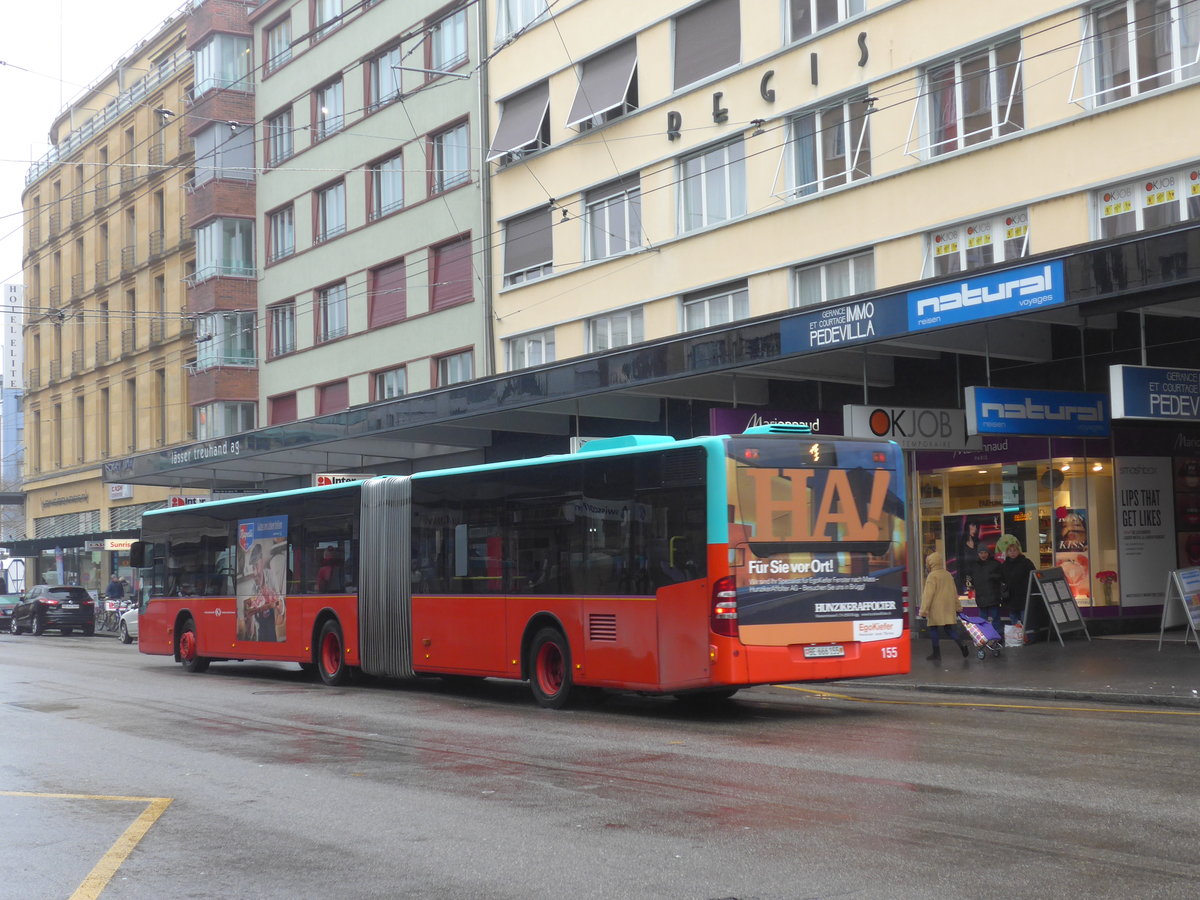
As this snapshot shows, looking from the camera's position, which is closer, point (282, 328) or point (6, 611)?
point (282, 328)

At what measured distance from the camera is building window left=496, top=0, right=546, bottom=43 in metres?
32.9

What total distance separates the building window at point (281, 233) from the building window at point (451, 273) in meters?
8.98

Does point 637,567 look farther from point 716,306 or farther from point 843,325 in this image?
point 716,306

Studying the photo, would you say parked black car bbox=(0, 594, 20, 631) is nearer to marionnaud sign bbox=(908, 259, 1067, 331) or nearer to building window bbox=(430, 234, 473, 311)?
building window bbox=(430, 234, 473, 311)

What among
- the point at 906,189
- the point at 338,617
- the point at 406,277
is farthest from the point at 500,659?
the point at 406,277

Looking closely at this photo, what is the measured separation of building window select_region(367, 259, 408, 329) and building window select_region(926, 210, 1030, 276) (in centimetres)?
1821

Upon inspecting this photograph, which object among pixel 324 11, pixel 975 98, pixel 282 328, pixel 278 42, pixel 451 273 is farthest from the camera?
pixel 278 42

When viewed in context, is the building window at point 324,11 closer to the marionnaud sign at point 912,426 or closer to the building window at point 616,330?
the building window at point 616,330

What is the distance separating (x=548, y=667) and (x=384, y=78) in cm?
2693

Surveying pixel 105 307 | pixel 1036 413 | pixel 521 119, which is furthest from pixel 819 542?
pixel 105 307

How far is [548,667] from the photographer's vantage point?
16047 millimetres

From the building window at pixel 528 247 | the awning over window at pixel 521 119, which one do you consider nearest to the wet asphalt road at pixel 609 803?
the building window at pixel 528 247

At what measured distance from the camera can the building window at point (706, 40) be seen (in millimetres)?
27188

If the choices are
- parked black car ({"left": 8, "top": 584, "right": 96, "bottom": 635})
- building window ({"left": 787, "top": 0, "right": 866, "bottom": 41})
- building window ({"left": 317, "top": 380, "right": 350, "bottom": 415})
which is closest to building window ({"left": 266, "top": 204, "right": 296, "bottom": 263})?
building window ({"left": 317, "top": 380, "right": 350, "bottom": 415})
